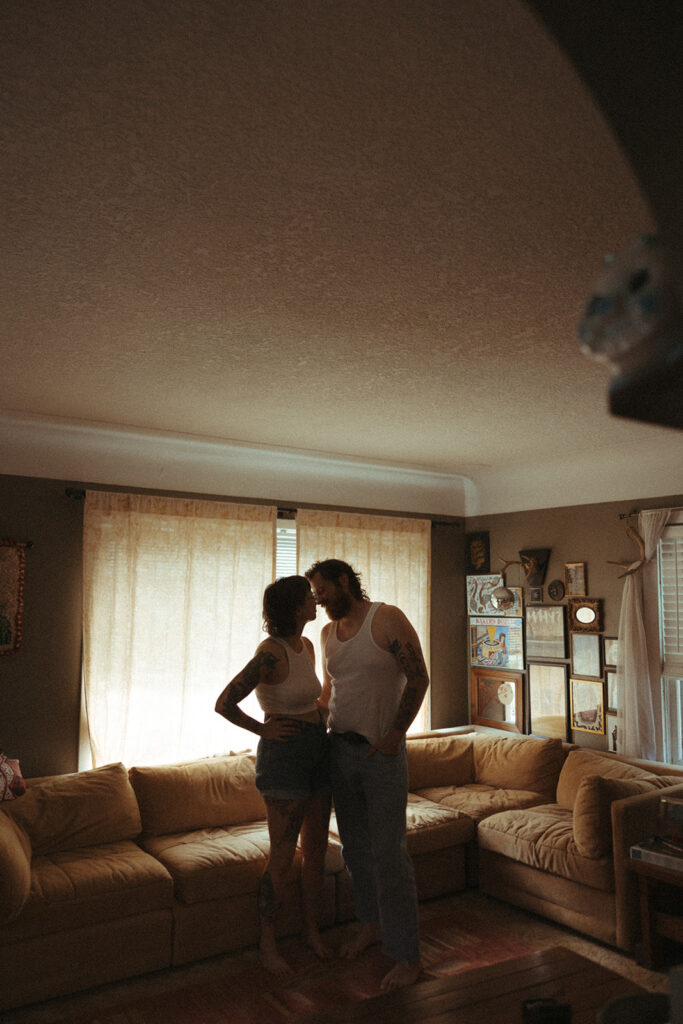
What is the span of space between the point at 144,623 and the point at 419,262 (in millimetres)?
A: 3215

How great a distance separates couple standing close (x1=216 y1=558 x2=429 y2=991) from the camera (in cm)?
302

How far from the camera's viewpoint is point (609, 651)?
5.03 m

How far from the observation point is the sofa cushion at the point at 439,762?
494cm

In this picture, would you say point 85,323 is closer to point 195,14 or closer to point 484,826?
point 195,14

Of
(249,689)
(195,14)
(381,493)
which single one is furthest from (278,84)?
(381,493)

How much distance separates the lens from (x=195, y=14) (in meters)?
1.30

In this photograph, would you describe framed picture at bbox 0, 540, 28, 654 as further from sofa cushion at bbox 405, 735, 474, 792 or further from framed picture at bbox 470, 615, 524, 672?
framed picture at bbox 470, 615, 524, 672

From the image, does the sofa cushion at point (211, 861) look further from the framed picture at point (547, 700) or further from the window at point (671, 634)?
the window at point (671, 634)

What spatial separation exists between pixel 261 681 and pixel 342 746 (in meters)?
0.45

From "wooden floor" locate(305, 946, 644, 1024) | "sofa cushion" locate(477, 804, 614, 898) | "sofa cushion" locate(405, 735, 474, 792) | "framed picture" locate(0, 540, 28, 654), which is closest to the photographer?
"wooden floor" locate(305, 946, 644, 1024)

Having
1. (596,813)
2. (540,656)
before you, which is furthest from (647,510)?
(596,813)

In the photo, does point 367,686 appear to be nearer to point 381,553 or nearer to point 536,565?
point 381,553

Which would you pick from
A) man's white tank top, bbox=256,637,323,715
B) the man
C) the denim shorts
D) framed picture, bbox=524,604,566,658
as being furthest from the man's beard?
framed picture, bbox=524,604,566,658

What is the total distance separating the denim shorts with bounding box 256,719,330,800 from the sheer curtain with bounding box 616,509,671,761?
7.96 feet
